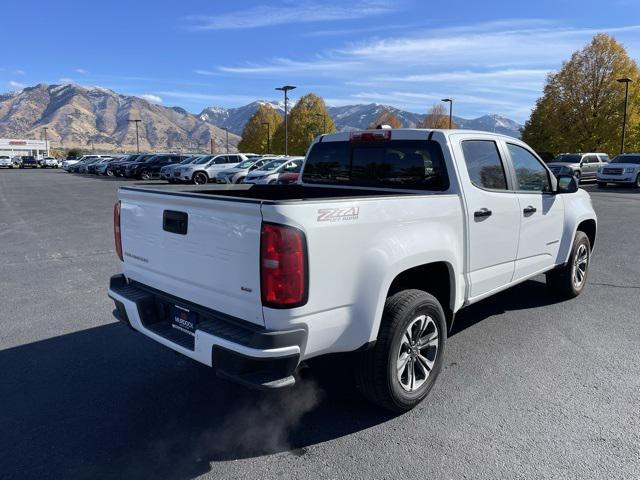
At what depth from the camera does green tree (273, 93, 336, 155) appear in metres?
A: 60.1

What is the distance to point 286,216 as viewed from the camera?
8.54ft

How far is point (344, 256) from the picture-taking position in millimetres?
2852

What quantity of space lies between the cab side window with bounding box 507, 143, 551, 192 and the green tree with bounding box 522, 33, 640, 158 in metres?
40.7

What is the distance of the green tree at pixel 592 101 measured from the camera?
3969 centimetres

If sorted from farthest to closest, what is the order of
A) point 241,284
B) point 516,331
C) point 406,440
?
point 516,331 < point 406,440 < point 241,284

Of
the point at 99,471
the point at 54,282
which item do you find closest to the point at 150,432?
the point at 99,471

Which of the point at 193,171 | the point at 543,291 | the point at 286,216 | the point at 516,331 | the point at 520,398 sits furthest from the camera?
the point at 193,171

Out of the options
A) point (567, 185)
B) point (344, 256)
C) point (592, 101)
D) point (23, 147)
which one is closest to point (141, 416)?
point (344, 256)

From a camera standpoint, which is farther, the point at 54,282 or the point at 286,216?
the point at 54,282

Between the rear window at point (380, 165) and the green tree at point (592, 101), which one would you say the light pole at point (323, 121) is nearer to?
the green tree at point (592, 101)

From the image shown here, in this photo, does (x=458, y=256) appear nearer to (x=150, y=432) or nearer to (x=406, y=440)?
(x=406, y=440)

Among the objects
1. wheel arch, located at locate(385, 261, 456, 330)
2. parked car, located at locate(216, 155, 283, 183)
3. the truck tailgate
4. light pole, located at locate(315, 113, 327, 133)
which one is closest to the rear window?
wheel arch, located at locate(385, 261, 456, 330)

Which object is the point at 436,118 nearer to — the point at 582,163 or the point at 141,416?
the point at 582,163

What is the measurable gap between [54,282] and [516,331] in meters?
5.64
